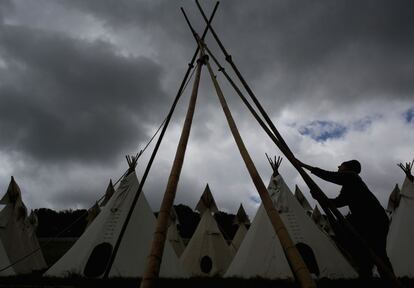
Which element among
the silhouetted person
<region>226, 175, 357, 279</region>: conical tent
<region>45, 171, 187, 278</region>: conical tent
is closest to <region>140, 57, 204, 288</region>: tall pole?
the silhouetted person

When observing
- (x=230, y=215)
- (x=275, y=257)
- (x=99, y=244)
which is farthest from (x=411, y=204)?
(x=230, y=215)

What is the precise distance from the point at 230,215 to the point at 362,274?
106ft

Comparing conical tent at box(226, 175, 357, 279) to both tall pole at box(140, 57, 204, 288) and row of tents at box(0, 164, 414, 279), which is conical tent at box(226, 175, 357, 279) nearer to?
row of tents at box(0, 164, 414, 279)

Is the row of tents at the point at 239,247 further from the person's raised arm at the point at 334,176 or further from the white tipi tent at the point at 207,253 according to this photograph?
the white tipi tent at the point at 207,253

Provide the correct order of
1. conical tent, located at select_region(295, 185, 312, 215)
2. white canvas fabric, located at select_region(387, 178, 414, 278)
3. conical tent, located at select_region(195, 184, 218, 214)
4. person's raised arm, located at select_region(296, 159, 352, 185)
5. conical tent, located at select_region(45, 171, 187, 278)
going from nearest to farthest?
person's raised arm, located at select_region(296, 159, 352, 185)
conical tent, located at select_region(45, 171, 187, 278)
white canvas fabric, located at select_region(387, 178, 414, 278)
conical tent, located at select_region(195, 184, 218, 214)
conical tent, located at select_region(295, 185, 312, 215)

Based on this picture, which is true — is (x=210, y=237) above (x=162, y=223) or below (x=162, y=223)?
above

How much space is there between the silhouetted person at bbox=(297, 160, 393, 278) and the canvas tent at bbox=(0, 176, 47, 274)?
384 inches

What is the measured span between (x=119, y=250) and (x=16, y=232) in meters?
5.83

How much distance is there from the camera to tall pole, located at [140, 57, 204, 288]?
206 cm

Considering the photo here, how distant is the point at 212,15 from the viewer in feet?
22.1

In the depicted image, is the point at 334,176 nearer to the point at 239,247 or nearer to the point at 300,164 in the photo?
the point at 300,164

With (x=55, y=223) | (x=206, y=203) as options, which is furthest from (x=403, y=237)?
(x=55, y=223)

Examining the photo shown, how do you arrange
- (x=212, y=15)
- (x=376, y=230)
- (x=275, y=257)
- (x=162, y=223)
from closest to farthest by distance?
(x=162, y=223)
(x=376, y=230)
(x=275, y=257)
(x=212, y=15)

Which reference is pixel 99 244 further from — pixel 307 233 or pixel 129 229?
pixel 307 233
